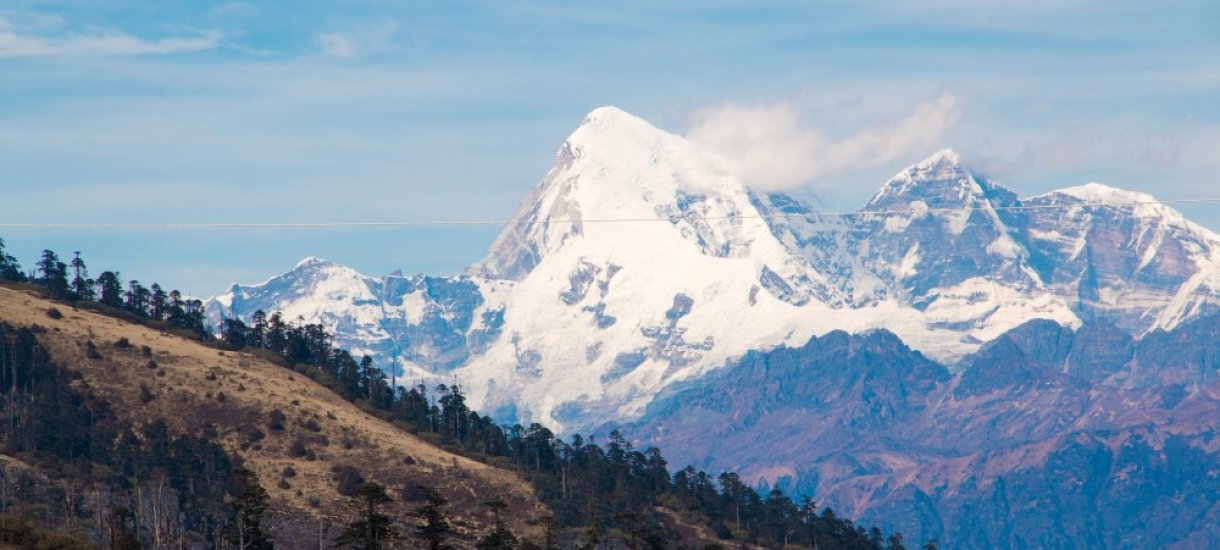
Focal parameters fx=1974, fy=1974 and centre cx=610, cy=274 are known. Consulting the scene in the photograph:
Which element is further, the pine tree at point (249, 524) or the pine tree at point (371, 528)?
the pine tree at point (249, 524)

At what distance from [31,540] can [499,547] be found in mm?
38774

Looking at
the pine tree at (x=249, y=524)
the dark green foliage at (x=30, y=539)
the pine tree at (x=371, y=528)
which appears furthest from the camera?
the pine tree at (x=249, y=524)

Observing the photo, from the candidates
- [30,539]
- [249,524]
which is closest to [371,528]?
[249,524]

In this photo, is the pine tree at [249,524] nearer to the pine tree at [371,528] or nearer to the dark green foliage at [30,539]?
the pine tree at [371,528]

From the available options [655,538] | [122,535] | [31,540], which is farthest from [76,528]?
[655,538]

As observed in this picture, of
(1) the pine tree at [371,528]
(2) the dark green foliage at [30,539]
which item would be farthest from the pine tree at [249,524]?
(2) the dark green foliage at [30,539]

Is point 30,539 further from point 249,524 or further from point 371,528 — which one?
point 371,528

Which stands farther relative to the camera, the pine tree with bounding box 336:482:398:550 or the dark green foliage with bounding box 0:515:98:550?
the pine tree with bounding box 336:482:398:550

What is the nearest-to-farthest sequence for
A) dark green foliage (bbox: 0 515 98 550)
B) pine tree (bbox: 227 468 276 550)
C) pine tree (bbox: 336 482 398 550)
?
dark green foliage (bbox: 0 515 98 550), pine tree (bbox: 336 482 398 550), pine tree (bbox: 227 468 276 550)

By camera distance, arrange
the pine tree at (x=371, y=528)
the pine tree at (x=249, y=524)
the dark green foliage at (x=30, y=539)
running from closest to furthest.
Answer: the dark green foliage at (x=30, y=539), the pine tree at (x=371, y=528), the pine tree at (x=249, y=524)

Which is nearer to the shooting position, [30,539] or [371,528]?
[371,528]

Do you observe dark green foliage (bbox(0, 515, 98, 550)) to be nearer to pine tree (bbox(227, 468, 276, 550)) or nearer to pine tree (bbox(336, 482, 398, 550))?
pine tree (bbox(227, 468, 276, 550))

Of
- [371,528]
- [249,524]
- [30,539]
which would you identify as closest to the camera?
[371,528]

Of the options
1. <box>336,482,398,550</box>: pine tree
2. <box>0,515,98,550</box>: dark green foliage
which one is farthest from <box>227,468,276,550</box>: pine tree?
<box>0,515,98,550</box>: dark green foliage
